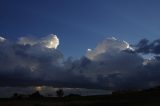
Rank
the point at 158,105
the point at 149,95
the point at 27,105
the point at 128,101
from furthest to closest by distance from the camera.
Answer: the point at 149,95 → the point at 128,101 → the point at 27,105 → the point at 158,105

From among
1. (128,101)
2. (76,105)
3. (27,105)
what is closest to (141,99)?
(128,101)

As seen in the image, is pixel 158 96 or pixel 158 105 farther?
pixel 158 96

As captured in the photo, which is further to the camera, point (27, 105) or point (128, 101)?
point (128, 101)

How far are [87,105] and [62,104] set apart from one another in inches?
421

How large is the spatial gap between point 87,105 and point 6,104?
3237cm

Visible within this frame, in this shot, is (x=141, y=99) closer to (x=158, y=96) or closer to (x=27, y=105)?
(x=158, y=96)

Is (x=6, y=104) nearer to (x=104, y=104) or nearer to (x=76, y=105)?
(x=76, y=105)

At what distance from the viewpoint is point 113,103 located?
16338 cm

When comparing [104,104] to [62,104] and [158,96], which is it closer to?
[62,104]

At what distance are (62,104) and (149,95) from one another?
142 ft

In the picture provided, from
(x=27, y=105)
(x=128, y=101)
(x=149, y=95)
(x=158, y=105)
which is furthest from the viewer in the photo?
(x=149, y=95)

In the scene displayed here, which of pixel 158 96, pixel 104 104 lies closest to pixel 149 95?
pixel 158 96

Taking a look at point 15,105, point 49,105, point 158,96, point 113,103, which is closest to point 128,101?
point 113,103

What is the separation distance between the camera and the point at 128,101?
165125mm
